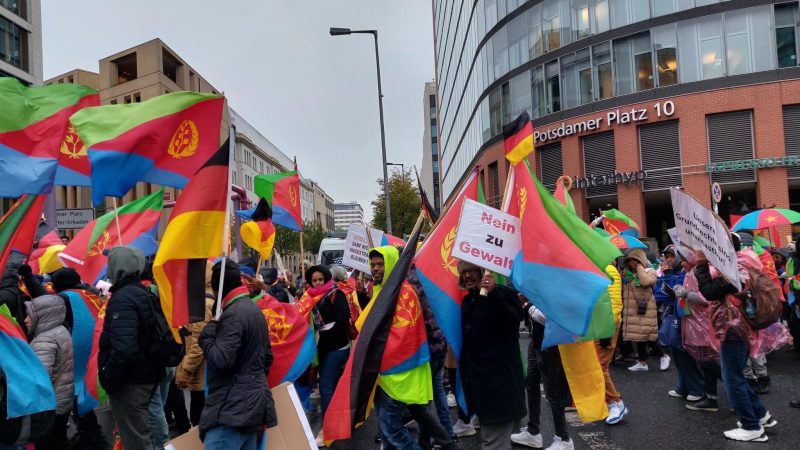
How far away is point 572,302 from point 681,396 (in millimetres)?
4019

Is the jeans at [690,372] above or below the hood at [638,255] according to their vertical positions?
below

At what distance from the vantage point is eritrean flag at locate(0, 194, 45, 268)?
3.80m

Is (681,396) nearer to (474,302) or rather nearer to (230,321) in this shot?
(474,302)

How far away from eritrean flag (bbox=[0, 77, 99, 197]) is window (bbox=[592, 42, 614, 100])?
24313 mm

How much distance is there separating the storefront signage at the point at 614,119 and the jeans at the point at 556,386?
59.8ft

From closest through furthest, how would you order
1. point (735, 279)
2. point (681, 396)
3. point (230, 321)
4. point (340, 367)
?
point (230, 321) → point (735, 279) → point (340, 367) → point (681, 396)

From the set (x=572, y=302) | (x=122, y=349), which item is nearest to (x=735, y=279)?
(x=572, y=302)

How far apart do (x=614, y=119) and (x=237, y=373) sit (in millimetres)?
24267

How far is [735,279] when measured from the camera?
481cm

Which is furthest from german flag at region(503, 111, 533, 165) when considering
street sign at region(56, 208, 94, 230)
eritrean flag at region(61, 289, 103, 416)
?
street sign at region(56, 208, 94, 230)

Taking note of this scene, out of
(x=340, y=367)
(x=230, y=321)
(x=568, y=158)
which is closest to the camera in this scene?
(x=230, y=321)

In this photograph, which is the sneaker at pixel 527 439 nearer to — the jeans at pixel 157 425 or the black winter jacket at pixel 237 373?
the black winter jacket at pixel 237 373

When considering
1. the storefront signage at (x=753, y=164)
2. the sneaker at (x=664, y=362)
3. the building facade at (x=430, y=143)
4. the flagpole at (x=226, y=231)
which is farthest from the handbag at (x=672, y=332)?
the building facade at (x=430, y=143)

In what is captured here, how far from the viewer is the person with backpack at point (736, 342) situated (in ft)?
17.5
